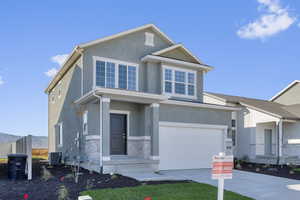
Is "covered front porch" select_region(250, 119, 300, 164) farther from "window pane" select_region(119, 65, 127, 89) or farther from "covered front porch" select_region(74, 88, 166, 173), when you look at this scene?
"window pane" select_region(119, 65, 127, 89)

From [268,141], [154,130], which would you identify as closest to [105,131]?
[154,130]

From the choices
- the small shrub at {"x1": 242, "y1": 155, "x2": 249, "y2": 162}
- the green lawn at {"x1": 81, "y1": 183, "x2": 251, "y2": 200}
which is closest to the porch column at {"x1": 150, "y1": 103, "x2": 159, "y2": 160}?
the green lawn at {"x1": 81, "y1": 183, "x2": 251, "y2": 200}

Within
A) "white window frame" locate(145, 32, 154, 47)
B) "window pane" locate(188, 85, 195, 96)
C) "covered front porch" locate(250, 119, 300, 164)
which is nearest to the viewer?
"white window frame" locate(145, 32, 154, 47)

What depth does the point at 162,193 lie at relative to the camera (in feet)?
23.5

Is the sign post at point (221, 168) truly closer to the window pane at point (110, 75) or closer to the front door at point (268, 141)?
the window pane at point (110, 75)

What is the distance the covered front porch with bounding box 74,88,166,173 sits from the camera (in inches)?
427

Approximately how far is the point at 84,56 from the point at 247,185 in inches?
360

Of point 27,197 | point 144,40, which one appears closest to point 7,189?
point 27,197

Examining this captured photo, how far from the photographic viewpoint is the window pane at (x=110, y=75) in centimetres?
1345

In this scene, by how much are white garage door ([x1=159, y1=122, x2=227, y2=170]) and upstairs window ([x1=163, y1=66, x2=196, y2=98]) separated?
230 cm

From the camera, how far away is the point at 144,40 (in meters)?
14.9

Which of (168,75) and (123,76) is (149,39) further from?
(123,76)

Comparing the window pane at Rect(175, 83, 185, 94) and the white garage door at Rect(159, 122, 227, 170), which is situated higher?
the window pane at Rect(175, 83, 185, 94)

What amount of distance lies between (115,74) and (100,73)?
0.78 metres
